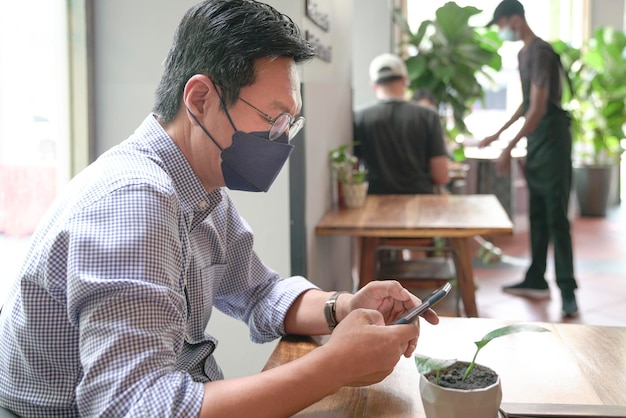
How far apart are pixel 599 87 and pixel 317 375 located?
733 cm

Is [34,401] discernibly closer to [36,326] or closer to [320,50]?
[36,326]

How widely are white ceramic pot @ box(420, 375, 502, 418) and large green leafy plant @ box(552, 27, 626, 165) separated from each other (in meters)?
6.96

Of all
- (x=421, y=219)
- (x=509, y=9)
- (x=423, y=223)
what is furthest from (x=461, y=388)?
(x=509, y=9)

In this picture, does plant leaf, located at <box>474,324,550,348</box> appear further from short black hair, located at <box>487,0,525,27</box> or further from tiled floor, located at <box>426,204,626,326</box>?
short black hair, located at <box>487,0,525,27</box>

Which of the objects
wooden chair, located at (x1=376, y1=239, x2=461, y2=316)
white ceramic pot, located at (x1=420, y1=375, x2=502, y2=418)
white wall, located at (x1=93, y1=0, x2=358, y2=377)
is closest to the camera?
white ceramic pot, located at (x1=420, y1=375, x2=502, y2=418)

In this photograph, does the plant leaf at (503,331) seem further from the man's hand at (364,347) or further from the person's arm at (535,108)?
the person's arm at (535,108)

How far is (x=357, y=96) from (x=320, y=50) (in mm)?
3254

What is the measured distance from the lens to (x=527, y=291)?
4996 millimetres

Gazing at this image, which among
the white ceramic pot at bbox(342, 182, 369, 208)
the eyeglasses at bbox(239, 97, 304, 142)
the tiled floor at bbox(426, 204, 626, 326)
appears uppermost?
the eyeglasses at bbox(239, 97, 304, 142)

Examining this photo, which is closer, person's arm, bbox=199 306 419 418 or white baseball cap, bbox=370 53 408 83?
person's arm, bbox=199 306 419 418

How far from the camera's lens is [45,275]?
113 cm

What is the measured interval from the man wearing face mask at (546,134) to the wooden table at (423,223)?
2.46 ft

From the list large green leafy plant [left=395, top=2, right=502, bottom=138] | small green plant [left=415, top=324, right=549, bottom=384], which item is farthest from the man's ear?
large green leafy plant [left=395, top=2, right=502, bottom=138]

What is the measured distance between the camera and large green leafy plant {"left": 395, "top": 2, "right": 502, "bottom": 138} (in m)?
5.73
